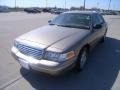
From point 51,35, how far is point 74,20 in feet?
4.96

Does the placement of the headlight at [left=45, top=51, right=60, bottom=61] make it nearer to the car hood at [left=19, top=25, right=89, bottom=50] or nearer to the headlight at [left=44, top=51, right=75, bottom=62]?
the headlight at [left=44, top=51, right=75, bottom=62]

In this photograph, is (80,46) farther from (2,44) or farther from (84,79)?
(2,44)

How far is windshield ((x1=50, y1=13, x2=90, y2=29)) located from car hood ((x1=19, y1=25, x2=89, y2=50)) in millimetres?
384

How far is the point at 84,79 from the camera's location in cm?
446

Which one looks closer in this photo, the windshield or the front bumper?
the front bumper

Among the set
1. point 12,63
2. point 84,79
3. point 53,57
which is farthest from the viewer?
point 12,63

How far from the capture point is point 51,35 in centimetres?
467

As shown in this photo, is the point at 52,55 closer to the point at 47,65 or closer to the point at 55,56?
the point at 55,56

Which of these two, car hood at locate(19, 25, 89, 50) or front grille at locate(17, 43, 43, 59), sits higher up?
car hood at locate(19, 25, 89, 50)

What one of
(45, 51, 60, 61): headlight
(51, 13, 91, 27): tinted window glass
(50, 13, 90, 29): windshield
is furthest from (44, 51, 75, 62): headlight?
(51, 13, 91, 27): tinted window glass

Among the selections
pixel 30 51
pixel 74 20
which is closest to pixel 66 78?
pixel 30 51

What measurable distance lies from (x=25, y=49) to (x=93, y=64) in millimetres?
2348

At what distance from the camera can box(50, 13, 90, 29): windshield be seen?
223 inches

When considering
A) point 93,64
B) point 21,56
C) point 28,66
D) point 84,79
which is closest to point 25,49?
point 21,56
